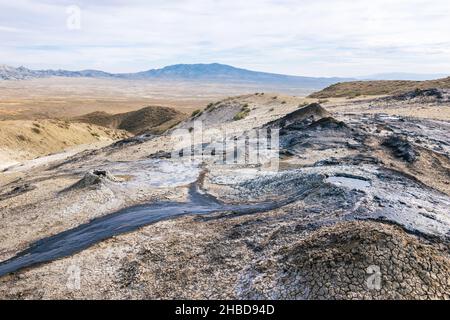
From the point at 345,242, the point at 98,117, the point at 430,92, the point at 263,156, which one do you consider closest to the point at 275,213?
the point at 345,242

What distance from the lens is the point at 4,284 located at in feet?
35.8

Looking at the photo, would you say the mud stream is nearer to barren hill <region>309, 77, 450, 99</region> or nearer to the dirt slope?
the dirt slope

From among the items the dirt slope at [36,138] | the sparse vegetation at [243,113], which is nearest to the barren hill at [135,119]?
the dirt slope at [36,138]

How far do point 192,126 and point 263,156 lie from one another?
21.6m

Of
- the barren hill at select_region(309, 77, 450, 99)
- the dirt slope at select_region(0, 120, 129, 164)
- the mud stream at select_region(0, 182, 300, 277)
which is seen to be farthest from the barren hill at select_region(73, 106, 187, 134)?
the mud stream at select_region(0, 182, 300, 277)

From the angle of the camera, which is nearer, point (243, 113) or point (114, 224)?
point (114, 224)

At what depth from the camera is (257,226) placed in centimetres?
1269

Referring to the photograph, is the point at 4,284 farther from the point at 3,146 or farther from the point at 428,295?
the point at 3,146

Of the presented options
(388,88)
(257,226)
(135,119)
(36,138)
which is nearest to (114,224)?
(257,226)

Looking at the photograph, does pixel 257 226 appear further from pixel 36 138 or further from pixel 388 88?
pixel 388 88

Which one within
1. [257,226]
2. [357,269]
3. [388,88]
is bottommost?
[257,226]

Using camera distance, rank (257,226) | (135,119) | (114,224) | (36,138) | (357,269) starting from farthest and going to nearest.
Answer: (135,119) < (36,138) < (114,224) < (257,226) < (357,269)

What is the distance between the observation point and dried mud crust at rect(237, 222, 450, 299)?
8.38 m

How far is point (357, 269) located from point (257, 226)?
422cm
